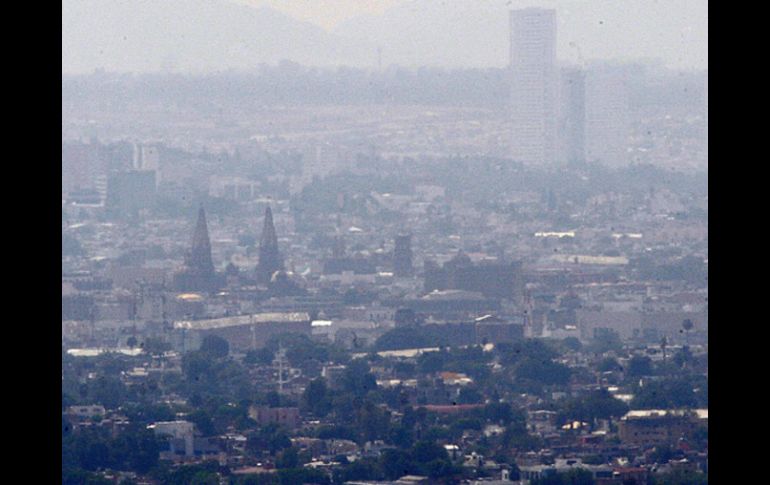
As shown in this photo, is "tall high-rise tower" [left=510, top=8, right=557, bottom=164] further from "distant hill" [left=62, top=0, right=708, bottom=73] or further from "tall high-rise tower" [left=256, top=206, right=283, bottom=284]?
"tall high-rise tower" [left=256, top=206, right=283, bottom=284]

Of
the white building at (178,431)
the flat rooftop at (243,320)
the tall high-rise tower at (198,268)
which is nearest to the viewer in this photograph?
the white building at (178,431)

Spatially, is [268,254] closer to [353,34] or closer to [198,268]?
[198,268]

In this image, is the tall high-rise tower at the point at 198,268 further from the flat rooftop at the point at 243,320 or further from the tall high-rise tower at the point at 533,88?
the tall high-rise tower at the point at 533,88

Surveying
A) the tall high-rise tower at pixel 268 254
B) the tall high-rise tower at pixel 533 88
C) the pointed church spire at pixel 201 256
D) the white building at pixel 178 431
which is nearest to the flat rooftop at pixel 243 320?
the tall high-rise tower at pixel 268 254

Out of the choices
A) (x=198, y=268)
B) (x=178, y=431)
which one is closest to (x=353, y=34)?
(x=198, y=268)

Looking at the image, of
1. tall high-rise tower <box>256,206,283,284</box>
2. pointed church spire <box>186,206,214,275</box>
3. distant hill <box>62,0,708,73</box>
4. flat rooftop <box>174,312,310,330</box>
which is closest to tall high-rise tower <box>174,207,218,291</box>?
pointed church spire <box>186,206,214,275</box>
